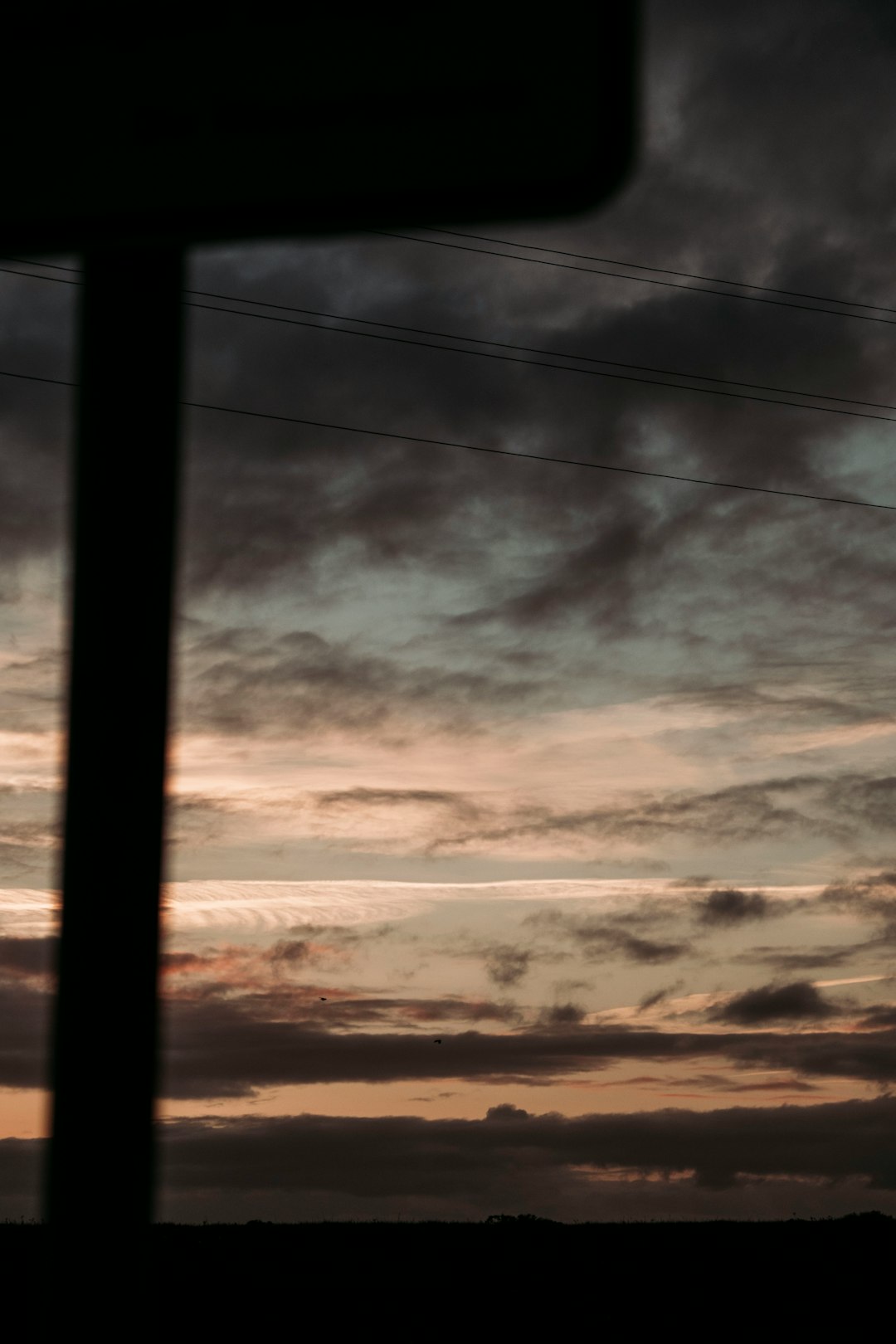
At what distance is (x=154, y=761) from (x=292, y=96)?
0.88 metres

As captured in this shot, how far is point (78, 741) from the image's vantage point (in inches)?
74.9

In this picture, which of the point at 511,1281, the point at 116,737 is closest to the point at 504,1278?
the point at 511,1281

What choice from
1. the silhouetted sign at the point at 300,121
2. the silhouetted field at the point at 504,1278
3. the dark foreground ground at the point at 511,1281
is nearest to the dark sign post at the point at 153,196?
the silhouetted sign at the point at 300,121

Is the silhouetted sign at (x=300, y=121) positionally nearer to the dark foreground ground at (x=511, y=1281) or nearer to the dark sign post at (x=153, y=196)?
the dark sign post at (x=153, y=196)

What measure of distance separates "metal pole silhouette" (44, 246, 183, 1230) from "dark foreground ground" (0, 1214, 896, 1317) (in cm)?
1878

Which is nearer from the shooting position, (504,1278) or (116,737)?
(116,737)

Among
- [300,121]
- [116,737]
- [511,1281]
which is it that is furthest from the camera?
[511,1281]

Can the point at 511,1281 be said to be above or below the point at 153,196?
below

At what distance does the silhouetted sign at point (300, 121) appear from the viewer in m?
1.69

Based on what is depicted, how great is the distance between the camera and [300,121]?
5.77 ft

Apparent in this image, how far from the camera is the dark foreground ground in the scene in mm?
24516

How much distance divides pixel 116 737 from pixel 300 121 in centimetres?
83

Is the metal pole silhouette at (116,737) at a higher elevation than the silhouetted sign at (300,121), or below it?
below

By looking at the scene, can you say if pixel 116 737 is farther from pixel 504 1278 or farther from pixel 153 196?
pixel 504 1278
